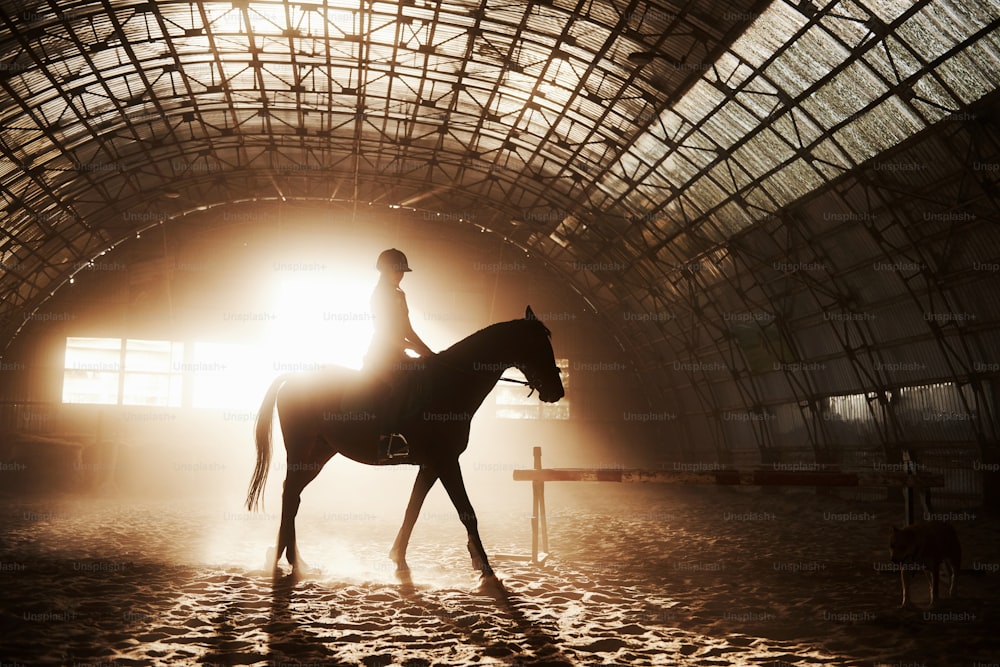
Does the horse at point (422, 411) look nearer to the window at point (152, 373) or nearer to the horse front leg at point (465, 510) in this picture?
the horse front leg at point (465, 510)

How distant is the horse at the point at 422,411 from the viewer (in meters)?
8.50

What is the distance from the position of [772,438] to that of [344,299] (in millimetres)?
16702

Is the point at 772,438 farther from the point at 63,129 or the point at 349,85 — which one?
the point at 63,129

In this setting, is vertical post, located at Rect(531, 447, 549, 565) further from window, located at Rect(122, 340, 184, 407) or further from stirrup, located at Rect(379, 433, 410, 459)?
window, located at Rect(122, 340, 184, 407)

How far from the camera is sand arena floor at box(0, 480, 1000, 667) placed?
5738 mm

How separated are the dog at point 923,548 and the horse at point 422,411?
3.55 meters

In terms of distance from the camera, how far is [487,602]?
294 inches

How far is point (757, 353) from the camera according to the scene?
25.6 meters

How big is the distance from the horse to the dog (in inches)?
140

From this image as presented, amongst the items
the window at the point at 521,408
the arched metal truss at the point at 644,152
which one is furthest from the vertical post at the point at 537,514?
the window at the point at 521,408

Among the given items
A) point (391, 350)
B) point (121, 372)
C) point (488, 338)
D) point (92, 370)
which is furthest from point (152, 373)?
point (488, 338)

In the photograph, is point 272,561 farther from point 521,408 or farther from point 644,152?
point 521,408

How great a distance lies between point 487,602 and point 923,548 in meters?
3.89

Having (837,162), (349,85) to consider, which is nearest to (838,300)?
(837,162)
